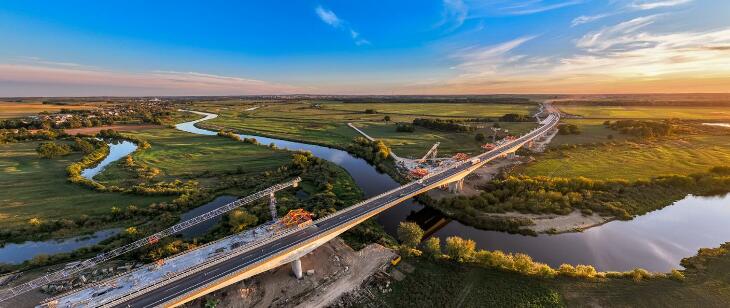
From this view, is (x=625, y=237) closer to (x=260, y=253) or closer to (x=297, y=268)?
(x=297, y=268)

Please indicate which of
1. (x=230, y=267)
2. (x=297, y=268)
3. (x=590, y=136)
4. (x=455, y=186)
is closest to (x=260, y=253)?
(x=230, y=267)

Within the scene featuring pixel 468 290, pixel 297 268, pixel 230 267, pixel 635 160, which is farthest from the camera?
pixel 635 160

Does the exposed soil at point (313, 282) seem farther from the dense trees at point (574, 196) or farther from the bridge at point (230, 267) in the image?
the dense trees at point (574, 196)

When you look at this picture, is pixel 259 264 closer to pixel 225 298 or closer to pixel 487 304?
pixel 225 298

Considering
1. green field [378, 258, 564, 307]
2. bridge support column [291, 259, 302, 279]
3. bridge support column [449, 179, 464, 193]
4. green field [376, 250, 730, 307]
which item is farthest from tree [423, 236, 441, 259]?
bridge support column [449, 179, 464, 193]

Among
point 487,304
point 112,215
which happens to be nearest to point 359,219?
→ point 487,304
